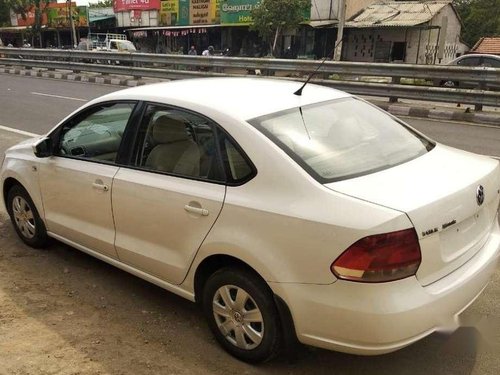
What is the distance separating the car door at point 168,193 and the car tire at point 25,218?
3.81 feet

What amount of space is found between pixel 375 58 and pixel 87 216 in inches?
1297

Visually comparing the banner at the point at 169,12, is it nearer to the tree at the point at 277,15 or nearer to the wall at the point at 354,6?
the tree at the point at 277,15

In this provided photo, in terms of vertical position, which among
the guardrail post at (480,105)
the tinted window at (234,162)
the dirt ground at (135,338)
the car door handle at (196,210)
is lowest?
the dirt ground at (135,338)

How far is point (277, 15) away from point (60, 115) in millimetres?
23290

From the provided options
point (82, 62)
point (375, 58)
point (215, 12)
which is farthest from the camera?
point (215, 12)

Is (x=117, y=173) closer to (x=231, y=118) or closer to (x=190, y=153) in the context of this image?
(x=190, y=153)

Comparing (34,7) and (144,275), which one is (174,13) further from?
(144,275)

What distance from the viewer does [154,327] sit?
130 inches

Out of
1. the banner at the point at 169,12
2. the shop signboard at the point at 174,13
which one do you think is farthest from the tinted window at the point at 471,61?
the banner at the point at 169,12

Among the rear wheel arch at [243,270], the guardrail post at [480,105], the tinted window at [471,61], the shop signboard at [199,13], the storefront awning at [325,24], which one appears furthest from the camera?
the shop signboard at [199,13]

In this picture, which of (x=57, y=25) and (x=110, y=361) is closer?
(x=110, y=361)

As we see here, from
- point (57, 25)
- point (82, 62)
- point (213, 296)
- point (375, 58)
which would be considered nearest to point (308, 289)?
point (213, 296)

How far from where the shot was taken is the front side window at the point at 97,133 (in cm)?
357

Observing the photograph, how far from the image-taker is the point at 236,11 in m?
36.0
